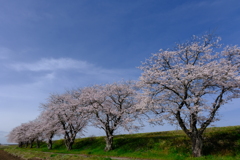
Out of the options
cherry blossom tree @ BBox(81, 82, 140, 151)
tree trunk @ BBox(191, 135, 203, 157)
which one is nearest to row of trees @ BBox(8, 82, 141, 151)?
cherry blossom tree @ BBox(81, 82, 140, 151)

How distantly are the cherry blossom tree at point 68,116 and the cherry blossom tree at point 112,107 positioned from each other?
194 inches

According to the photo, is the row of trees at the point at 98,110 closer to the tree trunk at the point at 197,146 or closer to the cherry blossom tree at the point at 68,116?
the cherry blossom tree at the point at 68,116

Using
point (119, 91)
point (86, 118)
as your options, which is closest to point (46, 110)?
point (86, 118)

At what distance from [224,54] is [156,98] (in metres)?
8.75

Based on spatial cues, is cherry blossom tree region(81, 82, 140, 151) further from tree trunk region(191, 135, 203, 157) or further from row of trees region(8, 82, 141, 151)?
tree trunk region(191, 135, 203, 157)

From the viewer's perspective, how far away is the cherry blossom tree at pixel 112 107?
96.9ft

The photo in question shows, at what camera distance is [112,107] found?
32.1 m

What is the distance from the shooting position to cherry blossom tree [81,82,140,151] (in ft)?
96.9

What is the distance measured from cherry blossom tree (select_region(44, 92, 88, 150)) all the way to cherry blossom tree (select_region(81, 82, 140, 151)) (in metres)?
4.92

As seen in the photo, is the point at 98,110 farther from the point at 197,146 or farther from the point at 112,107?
the point at 197,146

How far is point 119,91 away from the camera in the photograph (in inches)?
1243

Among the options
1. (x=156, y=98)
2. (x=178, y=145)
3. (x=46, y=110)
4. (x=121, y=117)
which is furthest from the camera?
(x=46, y=110)

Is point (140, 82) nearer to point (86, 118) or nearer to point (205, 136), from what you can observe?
point (205, 136)

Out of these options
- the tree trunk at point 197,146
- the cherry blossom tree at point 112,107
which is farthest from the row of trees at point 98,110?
the tree trunk at point 197,146
